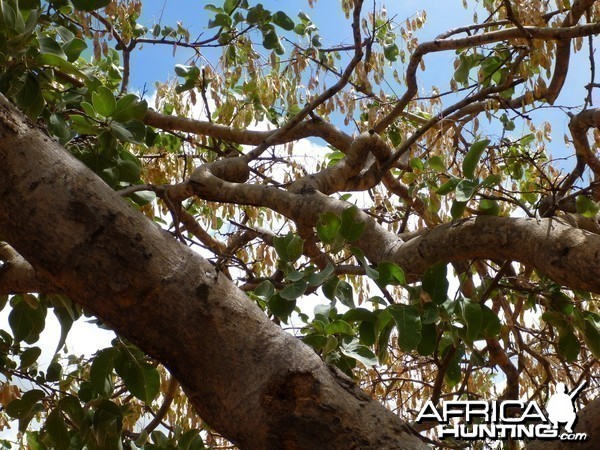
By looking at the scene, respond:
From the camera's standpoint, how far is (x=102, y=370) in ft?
5.28

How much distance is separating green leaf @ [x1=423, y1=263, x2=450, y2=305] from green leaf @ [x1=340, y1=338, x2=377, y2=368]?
179 millimetres

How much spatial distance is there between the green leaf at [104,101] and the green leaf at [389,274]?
0.67 m

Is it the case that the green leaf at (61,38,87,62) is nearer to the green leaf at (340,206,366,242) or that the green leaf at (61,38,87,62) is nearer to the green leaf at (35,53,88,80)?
the green leaf at (35,53,88,80)

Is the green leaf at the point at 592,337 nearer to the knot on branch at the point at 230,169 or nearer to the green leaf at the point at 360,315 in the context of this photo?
the green leaf at the point at 360,315

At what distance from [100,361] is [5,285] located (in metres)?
0.28

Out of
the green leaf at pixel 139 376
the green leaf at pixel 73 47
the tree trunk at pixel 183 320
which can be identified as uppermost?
the green leaf at pixel 73 47

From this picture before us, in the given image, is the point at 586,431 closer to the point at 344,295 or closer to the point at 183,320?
the point at 344,295

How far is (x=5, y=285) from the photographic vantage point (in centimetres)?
162

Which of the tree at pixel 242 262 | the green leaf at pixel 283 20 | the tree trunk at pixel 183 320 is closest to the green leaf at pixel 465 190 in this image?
the tree at pixel 242 262

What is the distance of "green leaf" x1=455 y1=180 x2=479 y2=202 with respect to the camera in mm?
1617

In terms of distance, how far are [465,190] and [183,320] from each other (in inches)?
33.6

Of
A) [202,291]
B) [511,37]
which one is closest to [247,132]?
[511,37]

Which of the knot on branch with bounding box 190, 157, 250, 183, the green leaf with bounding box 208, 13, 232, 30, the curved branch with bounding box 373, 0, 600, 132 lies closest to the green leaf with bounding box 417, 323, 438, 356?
the knot on branch with bounding box 190, 157, 250, 183

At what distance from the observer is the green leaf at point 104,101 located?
1513mm
